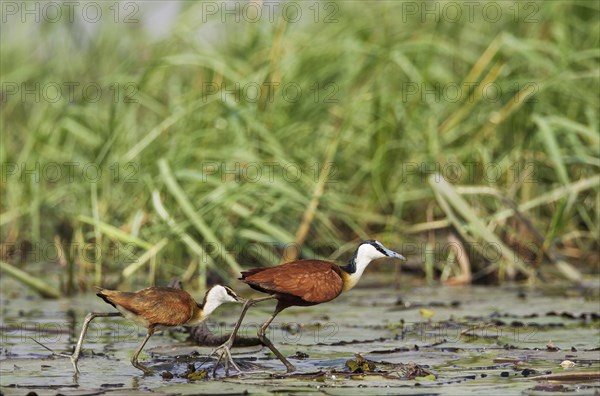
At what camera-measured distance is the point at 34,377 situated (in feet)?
17.0

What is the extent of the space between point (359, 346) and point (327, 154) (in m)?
2.96

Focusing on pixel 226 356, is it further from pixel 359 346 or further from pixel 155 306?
pixel 359 346

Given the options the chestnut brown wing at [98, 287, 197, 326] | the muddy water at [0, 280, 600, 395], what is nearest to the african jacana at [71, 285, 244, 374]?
the chestnut brown wing at [98, 287, 197, 326]

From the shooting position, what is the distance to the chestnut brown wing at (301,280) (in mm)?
5320

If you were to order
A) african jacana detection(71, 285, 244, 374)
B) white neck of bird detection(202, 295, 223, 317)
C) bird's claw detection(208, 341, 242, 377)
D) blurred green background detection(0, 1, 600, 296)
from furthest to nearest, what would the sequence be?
blurred green background detection(0, 1, 600, 296)
white neck of bird detection(202, 295, 223, 317)
african jacana detection(71, 285, 244, 374)
bird's claw detection(208, 341, 242, 377)

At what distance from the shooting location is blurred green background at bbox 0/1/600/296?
837cm

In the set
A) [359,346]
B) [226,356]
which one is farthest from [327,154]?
[226,356]

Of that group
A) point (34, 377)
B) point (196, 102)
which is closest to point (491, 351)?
point (34, 377)

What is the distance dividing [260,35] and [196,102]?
4.46ft

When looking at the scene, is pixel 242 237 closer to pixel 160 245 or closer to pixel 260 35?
pixel 160 245

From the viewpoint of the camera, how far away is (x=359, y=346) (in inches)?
243

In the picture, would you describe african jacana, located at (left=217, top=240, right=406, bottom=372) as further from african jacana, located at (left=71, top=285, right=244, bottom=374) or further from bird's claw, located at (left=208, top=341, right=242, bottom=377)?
african jacana, located at (left=71, top=285, right=244, bottom=374)

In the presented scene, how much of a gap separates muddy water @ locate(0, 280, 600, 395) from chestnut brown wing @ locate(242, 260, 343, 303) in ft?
1.17

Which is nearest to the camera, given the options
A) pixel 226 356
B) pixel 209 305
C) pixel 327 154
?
pixel 226 356
